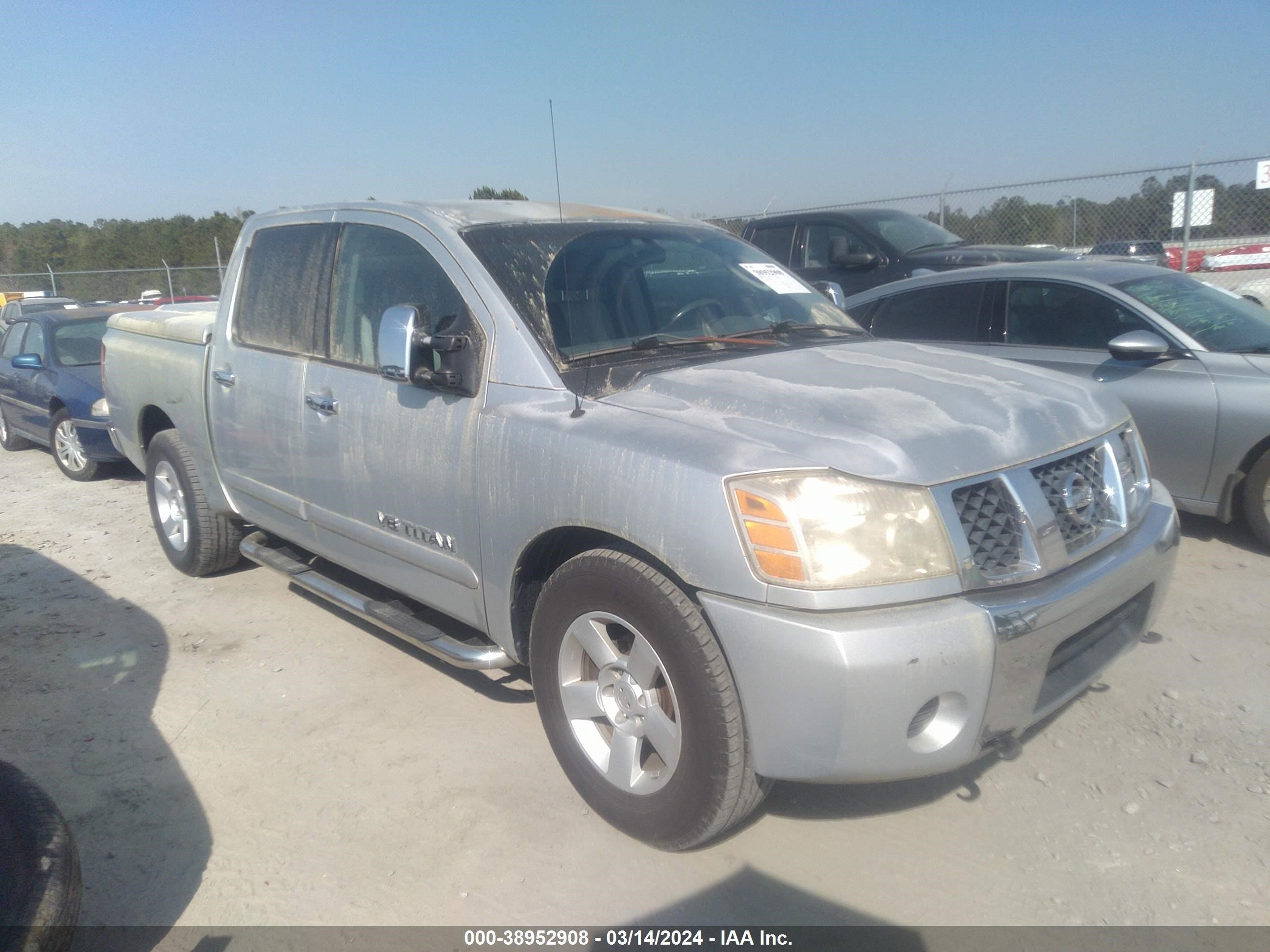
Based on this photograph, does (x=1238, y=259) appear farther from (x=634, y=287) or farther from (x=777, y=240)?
(x=634, y=287)

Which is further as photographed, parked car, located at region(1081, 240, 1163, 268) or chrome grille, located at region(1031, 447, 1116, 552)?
parked car, located at region(1081, 240, 1163, 268)

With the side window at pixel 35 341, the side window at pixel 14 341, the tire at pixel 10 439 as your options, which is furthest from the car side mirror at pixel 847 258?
the tire at pixel 10 439

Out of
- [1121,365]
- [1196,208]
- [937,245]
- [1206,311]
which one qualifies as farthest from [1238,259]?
[1121,365]

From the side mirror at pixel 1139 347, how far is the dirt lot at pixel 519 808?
4.22 ft

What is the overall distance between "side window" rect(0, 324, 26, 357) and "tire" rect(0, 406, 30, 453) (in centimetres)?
67

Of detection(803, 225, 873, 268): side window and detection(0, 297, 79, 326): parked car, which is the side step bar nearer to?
detection(803, 225, 873, 268): side window

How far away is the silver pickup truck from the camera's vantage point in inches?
→ 91.5

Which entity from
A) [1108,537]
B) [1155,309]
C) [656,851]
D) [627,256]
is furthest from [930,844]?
[1155,309]

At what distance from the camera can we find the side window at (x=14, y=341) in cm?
935

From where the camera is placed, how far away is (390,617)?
361cm

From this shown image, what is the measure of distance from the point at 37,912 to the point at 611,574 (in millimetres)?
1551

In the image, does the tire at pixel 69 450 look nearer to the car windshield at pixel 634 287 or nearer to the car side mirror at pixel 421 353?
the car side mirror at pixel 421 353

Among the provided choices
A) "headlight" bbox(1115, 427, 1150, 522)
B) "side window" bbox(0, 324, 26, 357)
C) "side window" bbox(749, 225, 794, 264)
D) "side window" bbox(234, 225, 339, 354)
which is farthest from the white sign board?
"side window" bbox(0, 324, 26, 357)

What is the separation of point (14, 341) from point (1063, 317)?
9785 mm
